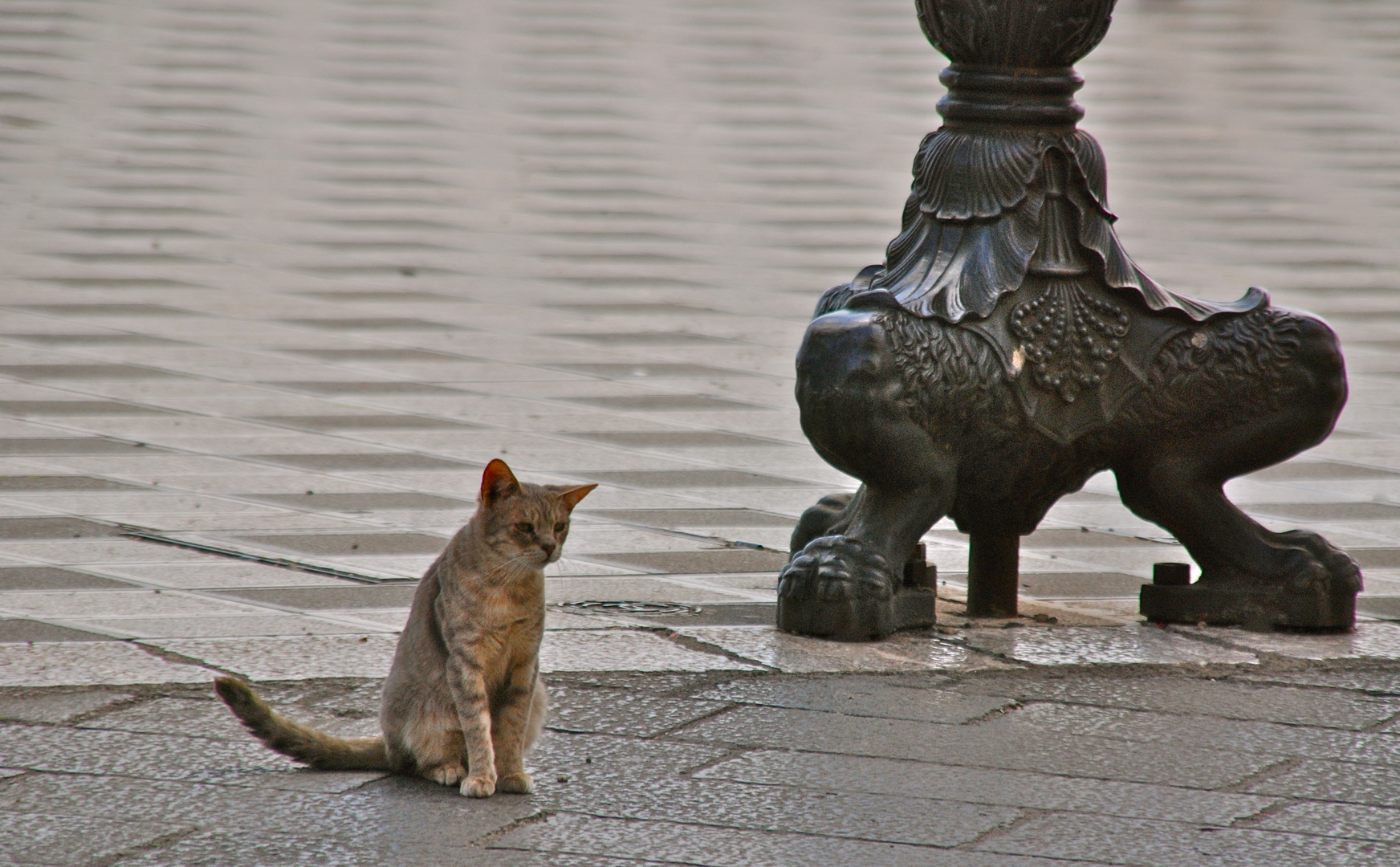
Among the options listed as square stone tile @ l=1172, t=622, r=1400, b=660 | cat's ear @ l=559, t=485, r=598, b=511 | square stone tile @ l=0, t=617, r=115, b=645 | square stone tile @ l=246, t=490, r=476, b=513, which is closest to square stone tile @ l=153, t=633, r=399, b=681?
square stone tile @ l=0, t=617, r=115, b=645

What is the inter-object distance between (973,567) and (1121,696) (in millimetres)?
747

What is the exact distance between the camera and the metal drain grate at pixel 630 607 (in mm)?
4312

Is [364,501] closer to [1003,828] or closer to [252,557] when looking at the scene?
[252,557]

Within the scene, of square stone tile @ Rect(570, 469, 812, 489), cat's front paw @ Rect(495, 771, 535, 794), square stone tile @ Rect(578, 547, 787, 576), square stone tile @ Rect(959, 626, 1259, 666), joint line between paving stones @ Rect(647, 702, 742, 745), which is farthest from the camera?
square stone tile @ Rect(570, 469, 812, 489)

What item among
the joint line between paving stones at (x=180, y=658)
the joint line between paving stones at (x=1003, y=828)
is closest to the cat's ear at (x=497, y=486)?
the joint line between paving stones at (x=180, y=658)

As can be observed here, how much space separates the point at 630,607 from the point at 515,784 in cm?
127

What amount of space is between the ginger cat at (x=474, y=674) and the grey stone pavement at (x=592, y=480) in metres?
0.06

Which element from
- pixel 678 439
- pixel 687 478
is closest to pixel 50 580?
pixel 687 478

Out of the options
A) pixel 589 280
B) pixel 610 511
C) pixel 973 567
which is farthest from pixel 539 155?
pixel 973 567

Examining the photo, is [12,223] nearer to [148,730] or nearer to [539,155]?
[539,155]

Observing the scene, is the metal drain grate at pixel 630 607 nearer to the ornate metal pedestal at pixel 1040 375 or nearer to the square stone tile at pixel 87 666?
the ornate metal pedestal at pixel 1040 375

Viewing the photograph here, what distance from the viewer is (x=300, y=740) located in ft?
10.3

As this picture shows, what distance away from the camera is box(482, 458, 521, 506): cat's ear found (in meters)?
3.19

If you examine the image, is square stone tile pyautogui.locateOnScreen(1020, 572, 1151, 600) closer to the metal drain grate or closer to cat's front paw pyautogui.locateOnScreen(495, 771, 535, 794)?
the metal drain grate
